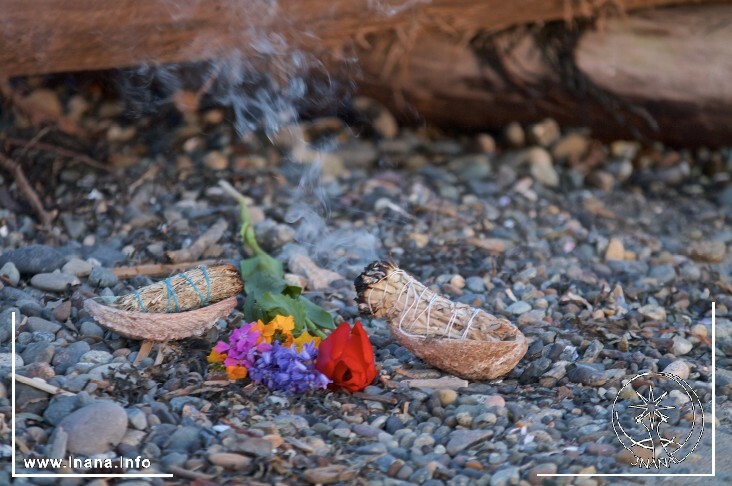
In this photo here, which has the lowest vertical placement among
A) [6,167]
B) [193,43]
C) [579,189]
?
[579,189]

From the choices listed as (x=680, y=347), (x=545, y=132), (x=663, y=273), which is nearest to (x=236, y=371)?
(x=680, y=347)

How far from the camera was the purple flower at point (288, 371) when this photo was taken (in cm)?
235

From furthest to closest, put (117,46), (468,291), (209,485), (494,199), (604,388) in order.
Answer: (494,199) < (117,46) < (468,291) < (604,388) < (209,485)

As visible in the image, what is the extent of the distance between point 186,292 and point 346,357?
0.52 meters

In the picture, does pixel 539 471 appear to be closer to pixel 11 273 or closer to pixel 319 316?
pixel 319 316

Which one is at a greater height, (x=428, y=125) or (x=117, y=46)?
(x=117, y=46)

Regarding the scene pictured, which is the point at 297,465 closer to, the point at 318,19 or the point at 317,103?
the point at 318,19

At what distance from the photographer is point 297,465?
2090 millimetres

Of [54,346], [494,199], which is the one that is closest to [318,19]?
[494,199]

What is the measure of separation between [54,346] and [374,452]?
911mm

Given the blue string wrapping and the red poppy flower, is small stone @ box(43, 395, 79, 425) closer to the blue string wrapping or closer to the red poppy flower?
the blue string wrapping

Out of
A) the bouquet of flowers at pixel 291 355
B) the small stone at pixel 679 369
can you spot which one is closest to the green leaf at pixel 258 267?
the bouquet of flowers at pixel 291 355

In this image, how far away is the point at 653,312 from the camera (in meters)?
3.08

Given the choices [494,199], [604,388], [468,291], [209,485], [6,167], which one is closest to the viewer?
[209,485]
